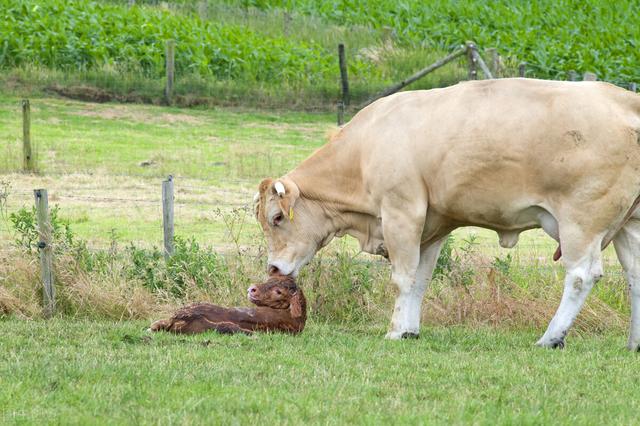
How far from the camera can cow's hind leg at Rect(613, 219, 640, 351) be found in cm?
1027

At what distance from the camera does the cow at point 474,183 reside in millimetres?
9875

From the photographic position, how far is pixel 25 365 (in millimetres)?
8492

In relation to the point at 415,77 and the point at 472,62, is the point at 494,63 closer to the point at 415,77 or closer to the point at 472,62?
the point at 472,62

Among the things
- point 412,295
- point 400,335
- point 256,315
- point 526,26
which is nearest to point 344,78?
point 526,26

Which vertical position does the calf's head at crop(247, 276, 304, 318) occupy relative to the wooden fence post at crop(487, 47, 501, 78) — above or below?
above

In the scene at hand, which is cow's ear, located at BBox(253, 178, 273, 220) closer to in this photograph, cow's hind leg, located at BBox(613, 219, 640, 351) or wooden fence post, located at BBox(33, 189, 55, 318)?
wooden fence post, located at BBox(33, 189, 55, 318)

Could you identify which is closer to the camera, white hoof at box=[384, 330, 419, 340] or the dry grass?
white hoof at box=[384, 330, 419, 340]

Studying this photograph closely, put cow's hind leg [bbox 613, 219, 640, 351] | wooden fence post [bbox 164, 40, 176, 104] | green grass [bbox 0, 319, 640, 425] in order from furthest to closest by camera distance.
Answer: wooden fence post [bbox 164, 40, 176, 104]
cow's hind leg [bbox 613, 219, 640, 351]
green grass [bbox 0, 319, 640, 425]

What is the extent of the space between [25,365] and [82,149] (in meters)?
15.8

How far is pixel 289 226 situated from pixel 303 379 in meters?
3.46

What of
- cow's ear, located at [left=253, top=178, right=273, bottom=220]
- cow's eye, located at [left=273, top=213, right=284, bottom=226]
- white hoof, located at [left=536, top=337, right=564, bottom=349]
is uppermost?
cow's ear, located at [left=253, top=178, right=273, bottom=220]

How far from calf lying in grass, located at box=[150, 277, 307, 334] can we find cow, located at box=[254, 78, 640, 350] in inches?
31.6

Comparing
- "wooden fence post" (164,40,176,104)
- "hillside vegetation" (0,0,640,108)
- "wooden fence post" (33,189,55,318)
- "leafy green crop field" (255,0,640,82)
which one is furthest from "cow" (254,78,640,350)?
"leafy green crop field" (255,0,640,82)

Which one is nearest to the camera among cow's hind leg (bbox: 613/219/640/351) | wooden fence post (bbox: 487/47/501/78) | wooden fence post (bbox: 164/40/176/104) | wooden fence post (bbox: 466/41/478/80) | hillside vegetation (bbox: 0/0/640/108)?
cow's hind leg (bbox: 613/219/640/351)
